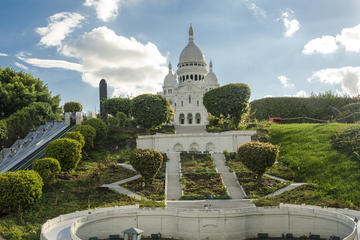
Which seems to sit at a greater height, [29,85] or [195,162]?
[29,85]

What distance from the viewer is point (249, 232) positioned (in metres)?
26.3

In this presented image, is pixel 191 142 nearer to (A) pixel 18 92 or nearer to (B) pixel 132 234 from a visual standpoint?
(B) pixel 132 234

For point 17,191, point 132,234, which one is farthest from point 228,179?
point 17,191

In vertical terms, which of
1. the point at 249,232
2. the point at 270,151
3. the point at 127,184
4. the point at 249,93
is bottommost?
the point at 249,232

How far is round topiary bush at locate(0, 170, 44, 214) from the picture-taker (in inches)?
1067

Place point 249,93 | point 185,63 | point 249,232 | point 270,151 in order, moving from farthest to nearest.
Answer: point 185,63 < point 249,93 < point 270,151 < point 249,232

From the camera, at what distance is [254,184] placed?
38375 millimetres

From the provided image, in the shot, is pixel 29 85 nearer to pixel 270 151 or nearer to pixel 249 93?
pixel 249 93

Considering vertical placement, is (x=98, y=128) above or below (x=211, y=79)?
below

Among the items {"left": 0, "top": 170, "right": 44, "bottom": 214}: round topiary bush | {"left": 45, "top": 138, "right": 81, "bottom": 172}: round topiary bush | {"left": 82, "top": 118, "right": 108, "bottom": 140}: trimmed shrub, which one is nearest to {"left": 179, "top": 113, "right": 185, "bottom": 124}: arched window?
{"left": 82, "top": 118, "right": 108, "bottom": 140}: trimmed shrub

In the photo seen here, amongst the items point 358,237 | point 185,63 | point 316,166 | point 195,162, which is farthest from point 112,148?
point 185,63

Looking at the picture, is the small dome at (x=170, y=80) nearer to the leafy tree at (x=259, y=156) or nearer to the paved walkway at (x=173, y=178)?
the paved walkway at (x=173, y=178)

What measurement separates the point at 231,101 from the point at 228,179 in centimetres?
2396

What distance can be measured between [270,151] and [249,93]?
90.2 feet
